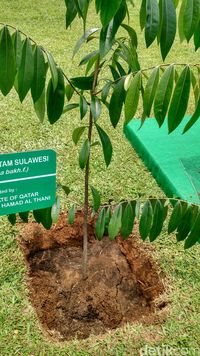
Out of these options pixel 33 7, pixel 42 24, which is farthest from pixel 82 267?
pixel 33 7

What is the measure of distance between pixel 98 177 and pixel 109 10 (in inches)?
83.5

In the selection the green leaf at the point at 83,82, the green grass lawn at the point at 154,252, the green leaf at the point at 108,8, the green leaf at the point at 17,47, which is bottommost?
the green grass lawn at the point at 154,252

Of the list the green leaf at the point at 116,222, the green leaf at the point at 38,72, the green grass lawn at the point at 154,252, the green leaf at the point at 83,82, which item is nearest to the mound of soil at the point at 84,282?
the green grass lawn at the point at 154,252

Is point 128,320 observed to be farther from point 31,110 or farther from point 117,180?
point 31,110

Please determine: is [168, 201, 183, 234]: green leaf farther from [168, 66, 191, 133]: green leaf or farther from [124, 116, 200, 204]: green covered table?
[124, 116, 200, 204]: green covered table

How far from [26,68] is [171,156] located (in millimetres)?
2301

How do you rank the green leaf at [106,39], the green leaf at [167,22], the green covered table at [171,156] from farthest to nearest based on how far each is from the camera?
the green covered table at [171,156]
the green leaf at [106,39]
the green leaf at [167,22]

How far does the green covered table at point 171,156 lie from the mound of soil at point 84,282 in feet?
2.02

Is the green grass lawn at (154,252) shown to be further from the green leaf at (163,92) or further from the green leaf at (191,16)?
the green leaf at (191,16)

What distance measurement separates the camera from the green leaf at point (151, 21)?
125cm

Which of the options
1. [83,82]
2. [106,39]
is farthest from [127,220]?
[106,39]

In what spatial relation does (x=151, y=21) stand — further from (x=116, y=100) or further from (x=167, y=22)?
(x=116, y=100)

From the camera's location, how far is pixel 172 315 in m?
2.24

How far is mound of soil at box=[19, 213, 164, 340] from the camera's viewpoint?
231 centimetres
